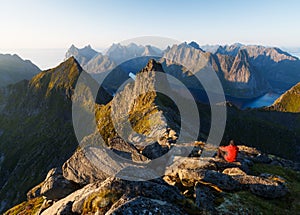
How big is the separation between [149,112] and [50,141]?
113946 mm

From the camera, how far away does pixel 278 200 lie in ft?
76.7

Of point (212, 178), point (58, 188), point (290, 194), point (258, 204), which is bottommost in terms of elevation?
point (58, 188)

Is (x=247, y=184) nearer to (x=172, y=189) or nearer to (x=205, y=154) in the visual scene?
(x=172, y=189)

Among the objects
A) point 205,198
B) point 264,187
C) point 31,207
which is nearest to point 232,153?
point 264,187

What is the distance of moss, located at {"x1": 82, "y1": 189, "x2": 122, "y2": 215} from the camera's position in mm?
18703

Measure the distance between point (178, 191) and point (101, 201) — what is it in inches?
260

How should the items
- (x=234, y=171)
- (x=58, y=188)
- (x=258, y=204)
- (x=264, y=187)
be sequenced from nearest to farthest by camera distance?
(x=258, y=204), (x=264, y=187), (x=234, y=171), (x=58, y=188)

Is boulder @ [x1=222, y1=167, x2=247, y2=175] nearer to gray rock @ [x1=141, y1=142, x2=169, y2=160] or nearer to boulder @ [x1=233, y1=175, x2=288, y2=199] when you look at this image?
boulder @ [x1=233, y1=175, x2=288, y2=199]

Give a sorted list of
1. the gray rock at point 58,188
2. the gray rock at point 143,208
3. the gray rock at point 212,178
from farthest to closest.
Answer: the gray rock at point 58,188
the gray rock at point 212,178
the gray rock at point 143,208

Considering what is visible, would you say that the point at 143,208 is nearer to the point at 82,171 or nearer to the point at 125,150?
the point at 82,171

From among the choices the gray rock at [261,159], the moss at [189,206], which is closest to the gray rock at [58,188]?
the moss at [189,206]

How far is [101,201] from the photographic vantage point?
19031 mm

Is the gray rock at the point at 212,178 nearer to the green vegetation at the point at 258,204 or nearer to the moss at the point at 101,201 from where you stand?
the green vegetation at the point at 258,204

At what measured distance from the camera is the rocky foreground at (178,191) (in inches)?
721
